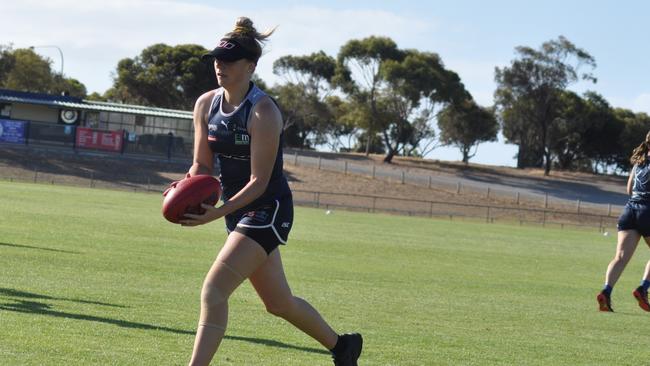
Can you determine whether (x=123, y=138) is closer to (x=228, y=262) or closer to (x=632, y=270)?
(x=632, y=270)

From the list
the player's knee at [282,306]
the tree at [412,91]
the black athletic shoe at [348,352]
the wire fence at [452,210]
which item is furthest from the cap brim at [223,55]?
the tree at [412,91]

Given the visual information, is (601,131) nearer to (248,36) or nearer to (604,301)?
(604,301)

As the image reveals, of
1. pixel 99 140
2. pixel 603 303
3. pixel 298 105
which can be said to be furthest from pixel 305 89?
pixel 603 303

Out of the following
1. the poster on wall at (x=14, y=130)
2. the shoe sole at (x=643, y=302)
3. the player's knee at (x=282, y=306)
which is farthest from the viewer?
the poster on wall at (x=14, y=130)

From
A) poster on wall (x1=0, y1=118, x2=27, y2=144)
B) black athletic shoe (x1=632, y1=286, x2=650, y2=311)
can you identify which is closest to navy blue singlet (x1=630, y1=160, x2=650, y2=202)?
black athletic shoe (x1=632, y1=286, x2=650, y2=311)

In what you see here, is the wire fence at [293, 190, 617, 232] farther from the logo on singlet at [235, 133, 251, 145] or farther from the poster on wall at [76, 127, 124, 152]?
the logo on singlet at [235, 133, 251, 145]

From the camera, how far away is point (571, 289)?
19.9m

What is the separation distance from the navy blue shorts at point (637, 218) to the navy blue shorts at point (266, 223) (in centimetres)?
829

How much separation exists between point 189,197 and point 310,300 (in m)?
7.34

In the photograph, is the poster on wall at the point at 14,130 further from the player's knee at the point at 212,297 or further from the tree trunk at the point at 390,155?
the player's knee at the point at 212,297

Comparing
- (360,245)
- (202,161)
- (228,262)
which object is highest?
(202,161)

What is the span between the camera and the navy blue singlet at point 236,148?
296 inches

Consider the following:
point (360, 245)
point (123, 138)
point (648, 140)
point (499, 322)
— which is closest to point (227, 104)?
point (499, 322)

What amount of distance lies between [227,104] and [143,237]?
18.0 metres
